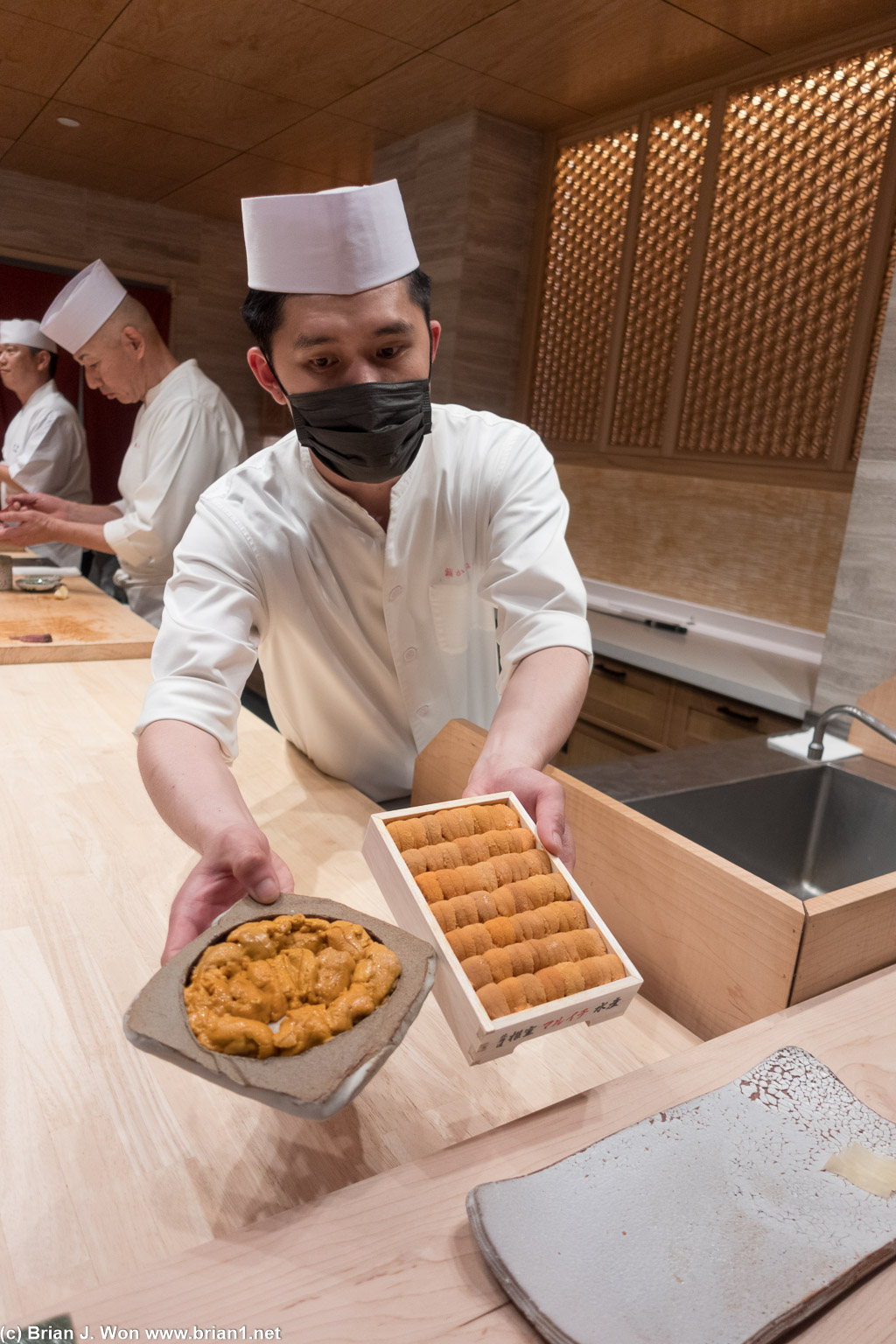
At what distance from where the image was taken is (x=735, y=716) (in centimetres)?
318

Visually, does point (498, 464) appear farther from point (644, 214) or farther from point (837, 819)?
point (644, 214)

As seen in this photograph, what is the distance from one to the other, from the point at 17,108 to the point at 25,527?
2.71m

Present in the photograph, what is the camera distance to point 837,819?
1.97 m

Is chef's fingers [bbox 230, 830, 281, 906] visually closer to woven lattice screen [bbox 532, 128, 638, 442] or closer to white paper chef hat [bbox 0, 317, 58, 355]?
woven lattice screen [bbox 532, 128, 638, 442]

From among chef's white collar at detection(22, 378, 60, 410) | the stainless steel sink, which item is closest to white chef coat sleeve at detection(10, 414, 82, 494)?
chef's white collar at detection(22, 378, 60, 410)

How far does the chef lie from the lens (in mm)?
4270

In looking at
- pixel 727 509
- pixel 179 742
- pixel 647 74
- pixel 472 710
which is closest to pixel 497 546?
pixel 472 710

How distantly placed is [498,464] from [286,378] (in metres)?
0.45

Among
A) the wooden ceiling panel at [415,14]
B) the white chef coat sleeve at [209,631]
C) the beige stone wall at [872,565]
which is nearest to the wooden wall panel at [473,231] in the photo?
the wooden ceiling panel at [415,14]

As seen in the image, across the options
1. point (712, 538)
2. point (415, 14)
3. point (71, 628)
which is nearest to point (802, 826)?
point (71, 628)

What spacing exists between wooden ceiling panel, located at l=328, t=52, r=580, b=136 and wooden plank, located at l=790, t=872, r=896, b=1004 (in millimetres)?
3591

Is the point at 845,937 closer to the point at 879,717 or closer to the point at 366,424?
the point at 366,424

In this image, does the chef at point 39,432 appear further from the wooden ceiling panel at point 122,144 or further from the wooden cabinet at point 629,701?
the wooden cabinet at point 629,701

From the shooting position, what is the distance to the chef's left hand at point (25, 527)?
3.16 metres
